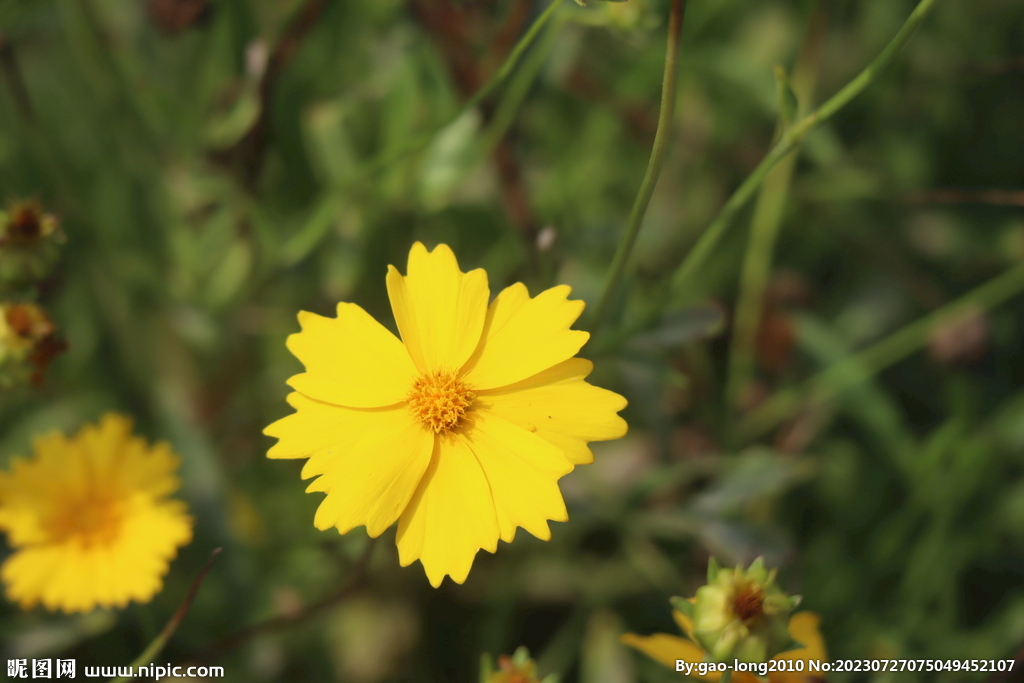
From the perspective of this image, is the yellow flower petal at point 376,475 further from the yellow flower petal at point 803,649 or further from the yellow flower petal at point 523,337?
the yellow flower petal at point 803,649

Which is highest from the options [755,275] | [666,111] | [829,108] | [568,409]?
[755,275]

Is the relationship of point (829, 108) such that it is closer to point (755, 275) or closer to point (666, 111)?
point (666, 111)

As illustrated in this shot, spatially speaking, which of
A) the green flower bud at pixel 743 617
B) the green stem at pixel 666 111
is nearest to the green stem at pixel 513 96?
the green stem at pixel 666 111

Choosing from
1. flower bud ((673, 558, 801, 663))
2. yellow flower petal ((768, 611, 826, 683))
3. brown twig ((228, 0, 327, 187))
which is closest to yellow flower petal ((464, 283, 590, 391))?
flower bud ((673, 558, 801, 663))

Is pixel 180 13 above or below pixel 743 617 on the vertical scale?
above

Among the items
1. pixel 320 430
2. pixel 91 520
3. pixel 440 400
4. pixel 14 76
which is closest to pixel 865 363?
pixel 440 400

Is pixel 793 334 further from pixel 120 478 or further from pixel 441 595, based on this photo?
pixel 120 478
